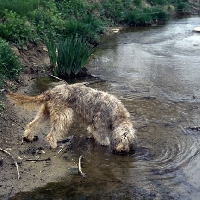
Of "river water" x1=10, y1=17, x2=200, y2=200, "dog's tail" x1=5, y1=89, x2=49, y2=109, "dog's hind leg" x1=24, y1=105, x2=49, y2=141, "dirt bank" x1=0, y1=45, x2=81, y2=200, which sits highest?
"dog's tail" x1=5, y1=89, x2=49, y2=109

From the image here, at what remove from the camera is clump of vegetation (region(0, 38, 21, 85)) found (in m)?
9.12

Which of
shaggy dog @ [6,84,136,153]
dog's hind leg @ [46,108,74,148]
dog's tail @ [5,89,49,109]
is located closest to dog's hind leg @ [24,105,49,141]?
shaggy dog @ [6,84,136,153]

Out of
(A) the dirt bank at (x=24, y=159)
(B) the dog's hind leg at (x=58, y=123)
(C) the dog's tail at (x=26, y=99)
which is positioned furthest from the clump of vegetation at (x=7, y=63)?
(B) the dog's hind leg at (x=58, y=123)

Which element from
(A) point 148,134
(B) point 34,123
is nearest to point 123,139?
(A) point 148,134

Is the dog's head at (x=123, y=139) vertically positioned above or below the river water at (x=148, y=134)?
above

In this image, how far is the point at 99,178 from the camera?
17.9ft

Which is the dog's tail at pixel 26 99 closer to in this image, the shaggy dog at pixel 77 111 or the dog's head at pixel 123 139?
the shaggy dog at pixel 77 111

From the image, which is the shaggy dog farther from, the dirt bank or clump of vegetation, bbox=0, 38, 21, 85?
clump of vegetation, bbox=0, 38, 21, 85

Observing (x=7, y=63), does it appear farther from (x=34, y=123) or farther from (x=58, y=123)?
(x=58, y=123)

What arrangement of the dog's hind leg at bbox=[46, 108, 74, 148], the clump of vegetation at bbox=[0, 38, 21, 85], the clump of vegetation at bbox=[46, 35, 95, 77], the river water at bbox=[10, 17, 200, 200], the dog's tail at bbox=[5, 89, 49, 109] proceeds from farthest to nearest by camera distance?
the clump of vegetation at bbox=[46, 35, 95, 77] → the clump of vegetation at bbox=[0, 38, 21, 85] → the dog's tail at bbox=[5, 89, 49, 109] → the dog's hind leg at bbox=[46, 108, 74, 148] → the river water at bbox=[10, 17, 200, 200]

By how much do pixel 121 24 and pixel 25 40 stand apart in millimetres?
9356

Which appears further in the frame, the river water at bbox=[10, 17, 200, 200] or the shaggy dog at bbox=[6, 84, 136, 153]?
the shaggy dog at bbox=[6, 84, 136, 153]

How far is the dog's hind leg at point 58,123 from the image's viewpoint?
6234 millimetres

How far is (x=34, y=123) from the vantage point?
6.43 meters
